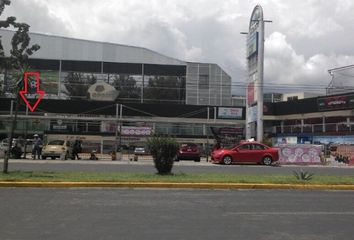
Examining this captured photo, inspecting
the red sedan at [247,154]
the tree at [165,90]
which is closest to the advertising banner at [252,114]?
the tree at [165,90]

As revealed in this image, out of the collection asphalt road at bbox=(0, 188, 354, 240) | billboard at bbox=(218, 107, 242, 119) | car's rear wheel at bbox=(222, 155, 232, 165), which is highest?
billboard at bbox=(218, 107, 242, 119)

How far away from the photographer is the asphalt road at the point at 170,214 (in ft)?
27.1

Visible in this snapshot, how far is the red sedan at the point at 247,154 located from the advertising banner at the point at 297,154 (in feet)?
5.71

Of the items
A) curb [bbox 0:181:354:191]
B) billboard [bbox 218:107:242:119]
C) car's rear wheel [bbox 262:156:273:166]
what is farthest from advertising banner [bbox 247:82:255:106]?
curb [bbox 0:181:354:191]

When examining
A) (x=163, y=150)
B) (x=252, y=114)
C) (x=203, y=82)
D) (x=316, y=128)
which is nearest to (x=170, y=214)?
(x=163, y=150)

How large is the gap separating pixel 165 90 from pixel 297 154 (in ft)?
141

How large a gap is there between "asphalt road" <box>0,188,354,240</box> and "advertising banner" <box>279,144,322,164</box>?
59.6ft

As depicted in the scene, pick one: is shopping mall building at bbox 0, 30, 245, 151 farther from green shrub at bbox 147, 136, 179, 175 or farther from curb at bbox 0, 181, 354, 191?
curb at bbox 0, 181, 354, 191

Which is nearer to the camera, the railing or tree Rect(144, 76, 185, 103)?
the railing

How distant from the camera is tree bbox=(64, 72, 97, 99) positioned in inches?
2849

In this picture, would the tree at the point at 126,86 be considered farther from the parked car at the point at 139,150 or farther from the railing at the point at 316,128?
the parked car at the point at 139,150

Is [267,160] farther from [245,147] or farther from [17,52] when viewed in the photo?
[17,52]

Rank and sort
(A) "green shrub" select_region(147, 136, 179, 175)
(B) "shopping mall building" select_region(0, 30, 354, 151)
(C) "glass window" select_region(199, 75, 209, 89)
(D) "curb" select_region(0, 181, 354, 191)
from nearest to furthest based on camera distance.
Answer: (D) "curb" select_region(0, 181, 354, 191)
(A) "green shrub" select_region(147, 136, 179, 175)
(B) "shopping mall building" select_region(0, 30, 354, 151)
(C) "glass window" select_region(199, 75, 209, 89)

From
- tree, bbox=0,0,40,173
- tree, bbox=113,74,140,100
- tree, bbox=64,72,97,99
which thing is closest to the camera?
tree, bbox=0,0,40,173
